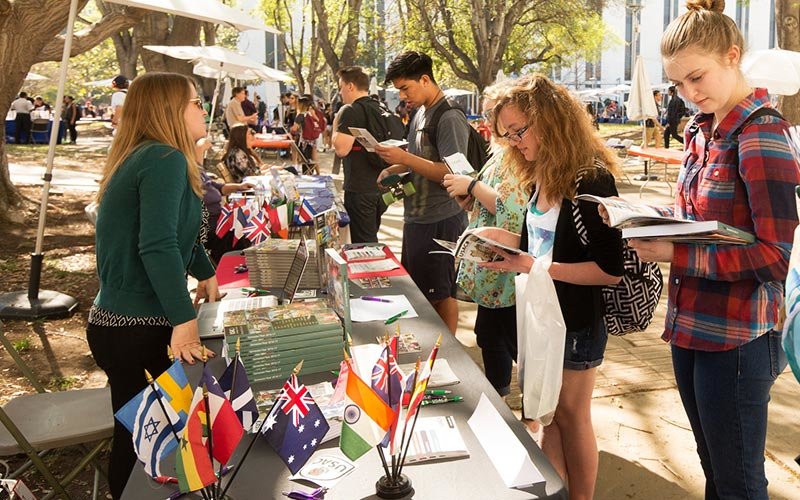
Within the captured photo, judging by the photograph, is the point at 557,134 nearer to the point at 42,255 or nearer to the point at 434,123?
the point at 434,123

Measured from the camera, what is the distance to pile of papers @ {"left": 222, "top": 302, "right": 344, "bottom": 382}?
6.99 feet

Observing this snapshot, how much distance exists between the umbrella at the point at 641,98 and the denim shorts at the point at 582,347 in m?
11.8

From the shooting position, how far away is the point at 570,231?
7.25 feet

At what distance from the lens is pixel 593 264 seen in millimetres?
2158

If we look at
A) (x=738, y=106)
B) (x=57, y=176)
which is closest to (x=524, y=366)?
(x=738, y=106)

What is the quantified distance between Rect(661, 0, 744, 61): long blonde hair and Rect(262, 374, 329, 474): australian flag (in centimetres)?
126

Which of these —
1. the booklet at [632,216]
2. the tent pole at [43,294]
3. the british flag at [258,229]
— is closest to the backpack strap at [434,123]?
the british flag at [258,229]

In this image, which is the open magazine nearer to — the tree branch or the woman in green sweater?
the woman in green sweater

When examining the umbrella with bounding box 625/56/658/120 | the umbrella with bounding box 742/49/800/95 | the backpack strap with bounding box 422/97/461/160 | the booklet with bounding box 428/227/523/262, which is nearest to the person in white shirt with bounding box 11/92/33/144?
the umbrella with bounding box 625/56/658/120

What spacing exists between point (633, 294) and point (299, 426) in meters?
1.21

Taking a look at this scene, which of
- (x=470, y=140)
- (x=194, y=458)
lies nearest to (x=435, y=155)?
(x=470, y=140)

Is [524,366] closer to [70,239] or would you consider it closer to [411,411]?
[411,411]

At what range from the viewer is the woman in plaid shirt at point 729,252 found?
1.71 m

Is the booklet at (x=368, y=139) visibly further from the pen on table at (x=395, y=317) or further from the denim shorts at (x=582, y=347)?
the denim shorts at (x=582, y=347)
